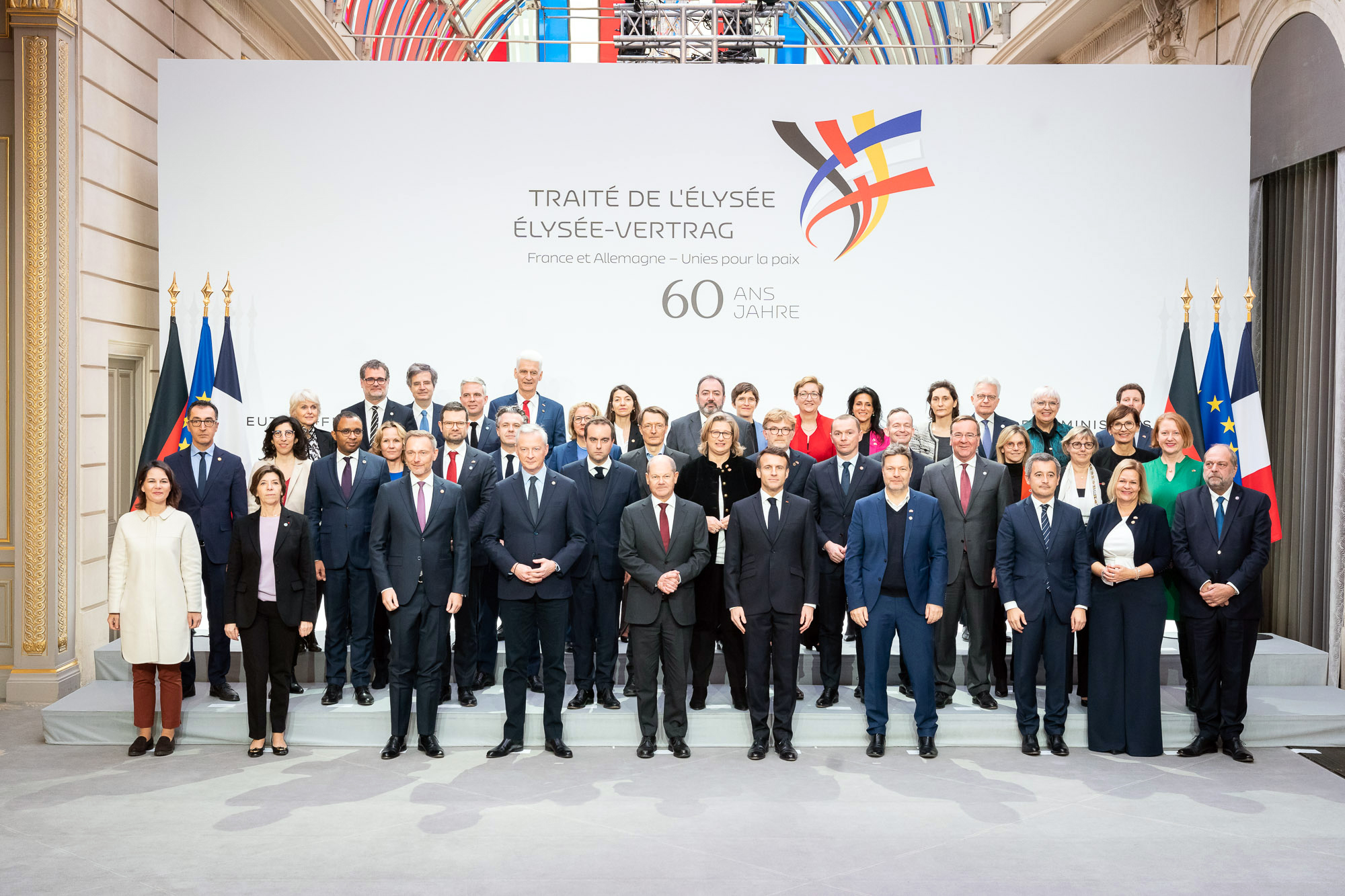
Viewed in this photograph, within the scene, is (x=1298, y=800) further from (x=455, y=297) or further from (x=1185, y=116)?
(x=455, y=297)

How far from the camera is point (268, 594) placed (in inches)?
199

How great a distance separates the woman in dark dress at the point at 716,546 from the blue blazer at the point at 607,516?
0.29 meters

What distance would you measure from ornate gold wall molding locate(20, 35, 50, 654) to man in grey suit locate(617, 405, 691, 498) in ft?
A: 11.1

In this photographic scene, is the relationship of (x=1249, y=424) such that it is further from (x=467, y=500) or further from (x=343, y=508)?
(x=343, y=508)

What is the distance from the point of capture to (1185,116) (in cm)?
701

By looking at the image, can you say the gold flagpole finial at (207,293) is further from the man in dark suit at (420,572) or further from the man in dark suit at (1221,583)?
the man in dark suit at (1221,583)

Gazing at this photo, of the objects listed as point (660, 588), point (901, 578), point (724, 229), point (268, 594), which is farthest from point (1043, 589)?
point (268, 594)

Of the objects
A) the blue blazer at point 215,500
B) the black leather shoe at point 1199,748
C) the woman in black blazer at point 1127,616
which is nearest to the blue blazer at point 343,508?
the blue blazer at point 215,500

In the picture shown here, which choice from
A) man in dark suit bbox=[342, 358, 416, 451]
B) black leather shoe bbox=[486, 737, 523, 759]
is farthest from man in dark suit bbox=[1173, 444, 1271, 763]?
man in dark suit bbox=[342, 358, 416, 451]

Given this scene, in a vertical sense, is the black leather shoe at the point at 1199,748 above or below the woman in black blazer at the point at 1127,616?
below

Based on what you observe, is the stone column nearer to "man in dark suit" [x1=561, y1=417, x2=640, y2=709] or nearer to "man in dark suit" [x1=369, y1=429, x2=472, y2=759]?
"man in dark suit" [x1=369, y1=429, x2=472, y2=759]

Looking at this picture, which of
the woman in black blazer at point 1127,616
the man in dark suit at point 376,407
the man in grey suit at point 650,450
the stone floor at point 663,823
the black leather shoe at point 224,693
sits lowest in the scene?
the stone floor at point 663,823

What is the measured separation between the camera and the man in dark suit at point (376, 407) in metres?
6.01

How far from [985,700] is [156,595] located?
13.4 feet
